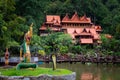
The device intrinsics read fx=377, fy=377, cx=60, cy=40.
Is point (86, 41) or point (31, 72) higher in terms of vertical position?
point (86, 41)

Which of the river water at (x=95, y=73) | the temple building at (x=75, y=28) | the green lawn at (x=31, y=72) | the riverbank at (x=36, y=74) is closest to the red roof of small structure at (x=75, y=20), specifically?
the temple building at (x=75, y=28)

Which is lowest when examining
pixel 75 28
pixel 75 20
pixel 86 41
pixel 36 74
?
pixel 36 74

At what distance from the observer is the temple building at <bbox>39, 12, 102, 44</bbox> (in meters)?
53.5

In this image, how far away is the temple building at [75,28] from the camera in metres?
53.5

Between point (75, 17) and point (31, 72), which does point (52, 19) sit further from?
point (31, 72)

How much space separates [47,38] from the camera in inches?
1913

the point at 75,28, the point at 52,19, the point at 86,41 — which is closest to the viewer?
the point at 86,41

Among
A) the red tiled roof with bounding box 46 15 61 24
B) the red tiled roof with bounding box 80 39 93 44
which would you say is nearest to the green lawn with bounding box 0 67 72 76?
the red tiled roof with bounding box 80 39 93 44

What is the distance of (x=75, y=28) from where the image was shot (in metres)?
57.6

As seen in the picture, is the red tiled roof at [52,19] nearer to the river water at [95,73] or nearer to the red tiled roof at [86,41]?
the red tiled roof at [86,41]

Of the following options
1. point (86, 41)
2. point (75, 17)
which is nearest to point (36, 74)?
point (86, 41)

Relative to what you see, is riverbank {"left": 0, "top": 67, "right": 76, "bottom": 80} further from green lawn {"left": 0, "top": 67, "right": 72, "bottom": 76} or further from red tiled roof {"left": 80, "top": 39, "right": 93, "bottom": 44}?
red tiled roof {"left": 80, "top": 39, "right": 93, "bottom": 44}

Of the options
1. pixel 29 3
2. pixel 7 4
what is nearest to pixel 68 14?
pixel 29 3

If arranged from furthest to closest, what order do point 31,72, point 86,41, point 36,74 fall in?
1. point 86,41
2. point 31,72
3. point 36,74
